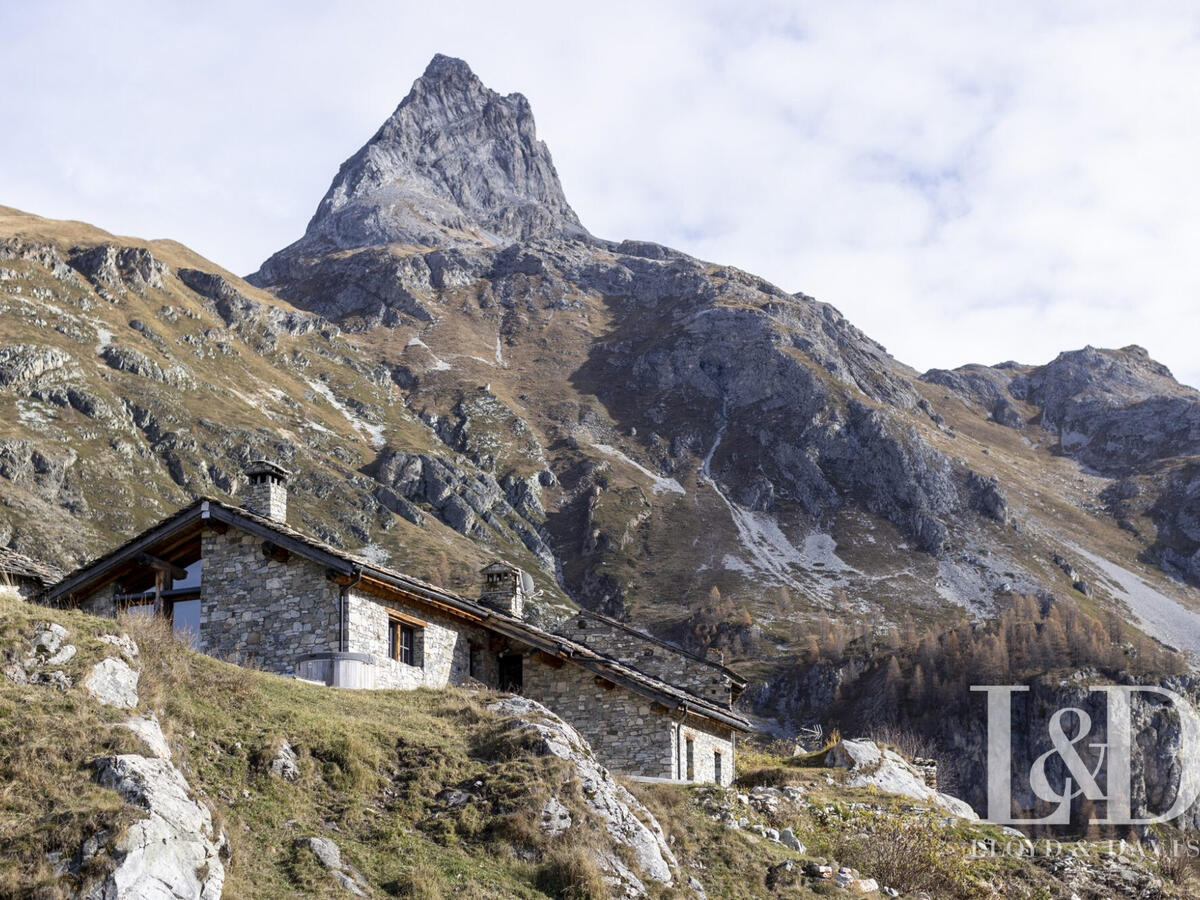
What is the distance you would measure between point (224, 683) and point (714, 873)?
1117cm

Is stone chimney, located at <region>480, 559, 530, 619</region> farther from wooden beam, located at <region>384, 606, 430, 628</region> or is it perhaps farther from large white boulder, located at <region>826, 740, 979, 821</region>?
large white boulder, located at <region>826, 740, 979, 821</region>

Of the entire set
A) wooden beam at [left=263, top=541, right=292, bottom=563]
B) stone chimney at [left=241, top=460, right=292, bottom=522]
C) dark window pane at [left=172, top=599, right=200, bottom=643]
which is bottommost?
dark window pane at [left=172, top=599, right=200, bottom=643]

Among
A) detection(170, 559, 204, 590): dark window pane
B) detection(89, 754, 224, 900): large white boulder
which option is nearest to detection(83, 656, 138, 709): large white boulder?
detection(89, 754, 224, 900): large white boulder

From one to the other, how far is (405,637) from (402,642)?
22 cm

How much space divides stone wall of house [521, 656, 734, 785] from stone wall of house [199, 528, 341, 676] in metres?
7.43

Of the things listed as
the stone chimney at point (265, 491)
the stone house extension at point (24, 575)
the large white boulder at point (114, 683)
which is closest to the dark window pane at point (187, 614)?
the stone chimney at point (265, 491)

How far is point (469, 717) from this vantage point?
25.4 m

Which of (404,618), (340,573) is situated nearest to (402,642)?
(404,618)

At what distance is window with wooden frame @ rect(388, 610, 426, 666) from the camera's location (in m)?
30.8

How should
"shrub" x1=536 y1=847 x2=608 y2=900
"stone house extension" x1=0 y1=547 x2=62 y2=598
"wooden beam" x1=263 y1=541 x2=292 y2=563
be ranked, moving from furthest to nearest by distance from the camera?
"stone house extension" x1=0 y1=547 x2=62 y2=598, "wooden beam" x1=263 y1=541 x2=292 y2=563, "shrub" x1=536 y1=847 x2=608 y2=900

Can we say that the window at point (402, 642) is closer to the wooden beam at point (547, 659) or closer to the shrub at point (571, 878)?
the wooden beam at point (547, 659)

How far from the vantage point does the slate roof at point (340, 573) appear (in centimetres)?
2945

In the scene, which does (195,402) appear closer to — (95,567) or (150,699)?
(95,567)

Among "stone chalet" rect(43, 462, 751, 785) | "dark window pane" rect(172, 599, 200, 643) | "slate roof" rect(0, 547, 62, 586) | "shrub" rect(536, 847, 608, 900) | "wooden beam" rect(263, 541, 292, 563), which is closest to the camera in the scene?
"shrub" rect(536, 847, 608, 900)
